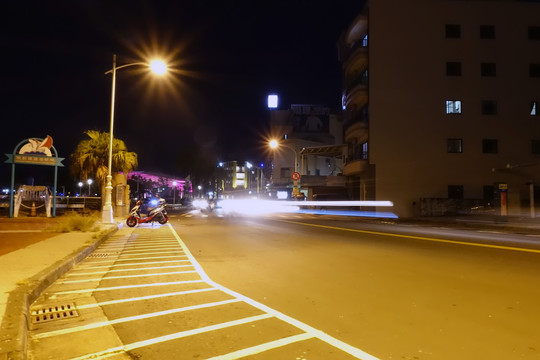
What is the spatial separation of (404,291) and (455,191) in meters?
34.4

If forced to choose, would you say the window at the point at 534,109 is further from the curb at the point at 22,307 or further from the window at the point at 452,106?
the curb at the point at 22,307

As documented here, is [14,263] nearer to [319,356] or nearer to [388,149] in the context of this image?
[319,356]

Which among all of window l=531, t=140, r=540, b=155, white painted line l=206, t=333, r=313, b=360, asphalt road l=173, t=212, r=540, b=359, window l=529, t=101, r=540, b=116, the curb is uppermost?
window l=529, t=101, r=540, b=116

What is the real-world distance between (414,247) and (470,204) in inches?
925

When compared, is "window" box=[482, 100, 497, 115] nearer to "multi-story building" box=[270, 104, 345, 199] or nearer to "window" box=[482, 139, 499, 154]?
"window" box=[482, 139, 499, 154]

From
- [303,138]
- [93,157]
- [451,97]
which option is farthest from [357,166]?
[303,138]

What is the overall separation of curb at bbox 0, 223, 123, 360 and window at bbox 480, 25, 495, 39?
40190 millimetres

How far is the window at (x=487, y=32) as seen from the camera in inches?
1519

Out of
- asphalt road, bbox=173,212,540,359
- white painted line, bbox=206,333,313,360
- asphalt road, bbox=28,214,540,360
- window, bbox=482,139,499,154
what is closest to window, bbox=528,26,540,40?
window, bbox=482,139,499,154

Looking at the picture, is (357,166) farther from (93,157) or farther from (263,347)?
(263,347)

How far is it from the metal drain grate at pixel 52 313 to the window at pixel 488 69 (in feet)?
134

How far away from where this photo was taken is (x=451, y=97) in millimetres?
38375

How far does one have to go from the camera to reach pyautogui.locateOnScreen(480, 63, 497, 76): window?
126 ft

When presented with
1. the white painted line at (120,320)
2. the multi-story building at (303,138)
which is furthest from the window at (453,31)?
the white painted line at (120,320)
